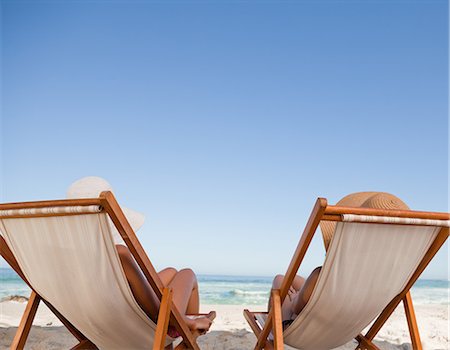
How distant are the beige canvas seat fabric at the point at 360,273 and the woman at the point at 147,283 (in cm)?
50

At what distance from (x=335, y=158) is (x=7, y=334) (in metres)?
16.2

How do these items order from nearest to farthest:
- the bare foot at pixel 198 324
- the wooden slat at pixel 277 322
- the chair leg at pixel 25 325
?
the wooden slat at pixel 277 322
the chair leg at pixel 25 325
the bare foot at pixel 198 324

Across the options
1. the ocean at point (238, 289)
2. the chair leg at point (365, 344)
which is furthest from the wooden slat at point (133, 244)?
the ocean at point (238, 289)

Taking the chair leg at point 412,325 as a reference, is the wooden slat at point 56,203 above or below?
above

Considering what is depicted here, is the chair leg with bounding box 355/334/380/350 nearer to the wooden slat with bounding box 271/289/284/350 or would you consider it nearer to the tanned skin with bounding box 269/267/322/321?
the tanned skin with bounding box 269/267/322/321

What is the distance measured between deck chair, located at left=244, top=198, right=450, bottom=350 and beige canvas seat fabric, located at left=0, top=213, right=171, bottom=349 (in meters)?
0.65

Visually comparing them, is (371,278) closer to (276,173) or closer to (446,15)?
(446,15)

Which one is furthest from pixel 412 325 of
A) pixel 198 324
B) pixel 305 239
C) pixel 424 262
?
pixel 198 324

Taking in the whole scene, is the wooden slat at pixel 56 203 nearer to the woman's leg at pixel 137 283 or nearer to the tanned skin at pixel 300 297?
the woman's leg at pixel 137 283

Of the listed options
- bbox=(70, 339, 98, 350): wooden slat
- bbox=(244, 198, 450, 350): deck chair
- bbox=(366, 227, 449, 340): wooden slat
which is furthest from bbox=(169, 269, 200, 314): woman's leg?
bbox=(366, 227, 449, 340): wooden slat

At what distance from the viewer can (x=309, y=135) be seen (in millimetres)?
17516

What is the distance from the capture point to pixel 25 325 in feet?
6.77

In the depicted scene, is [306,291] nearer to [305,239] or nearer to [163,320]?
[305,239]

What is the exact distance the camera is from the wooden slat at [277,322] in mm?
1879
